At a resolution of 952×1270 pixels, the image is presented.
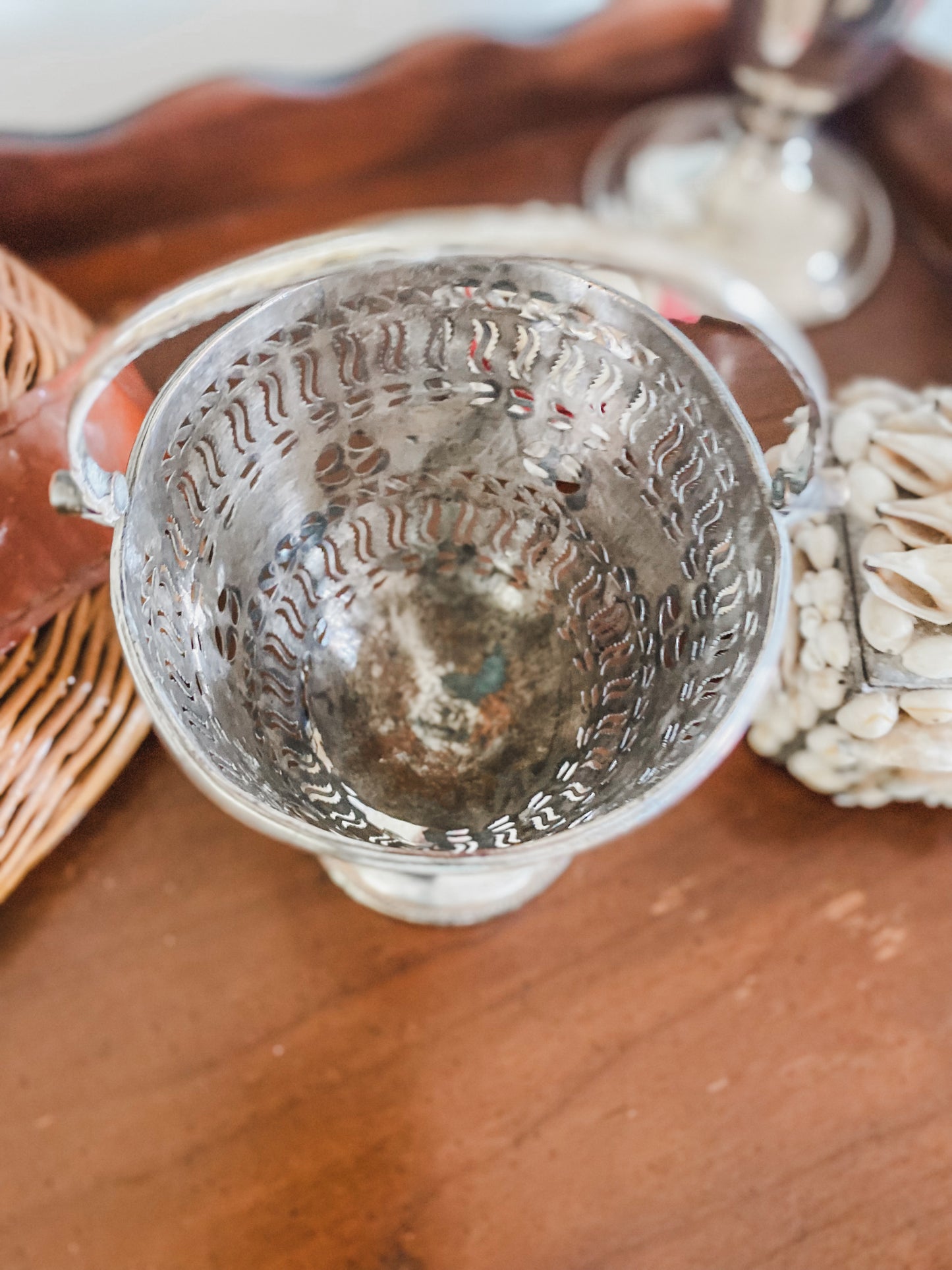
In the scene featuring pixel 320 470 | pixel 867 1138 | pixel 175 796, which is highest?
pixel 320 470

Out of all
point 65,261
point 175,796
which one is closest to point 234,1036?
point 175,796

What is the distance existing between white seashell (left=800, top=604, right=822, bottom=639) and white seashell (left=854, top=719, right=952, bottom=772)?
0.15 ft

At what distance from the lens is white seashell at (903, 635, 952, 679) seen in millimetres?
333

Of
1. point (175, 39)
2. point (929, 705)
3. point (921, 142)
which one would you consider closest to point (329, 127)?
point (175, 39)

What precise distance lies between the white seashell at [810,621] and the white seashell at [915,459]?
0.05m

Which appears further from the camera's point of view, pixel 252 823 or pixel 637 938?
pixel 637 938

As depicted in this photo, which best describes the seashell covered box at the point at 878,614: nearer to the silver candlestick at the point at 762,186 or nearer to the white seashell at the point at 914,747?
the white seashell at the point at 914,747

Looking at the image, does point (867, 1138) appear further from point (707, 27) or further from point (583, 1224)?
point (707, 27)

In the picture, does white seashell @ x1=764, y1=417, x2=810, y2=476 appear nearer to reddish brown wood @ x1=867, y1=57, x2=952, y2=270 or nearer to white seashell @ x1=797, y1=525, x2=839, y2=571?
white seashell @ x1=797, y1=525, x2=839, y2=571

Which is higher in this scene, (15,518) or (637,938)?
(15,518)

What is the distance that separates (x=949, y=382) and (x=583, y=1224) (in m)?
0.45

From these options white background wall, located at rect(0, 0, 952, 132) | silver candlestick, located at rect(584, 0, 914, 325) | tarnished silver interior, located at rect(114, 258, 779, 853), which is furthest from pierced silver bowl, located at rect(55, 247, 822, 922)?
white background wall, located at rect(0, 0, 952, 132)

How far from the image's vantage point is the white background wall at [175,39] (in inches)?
25.1

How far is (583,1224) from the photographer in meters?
0.36
